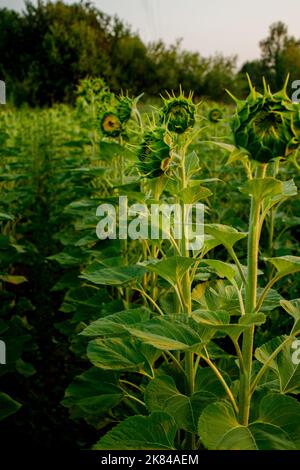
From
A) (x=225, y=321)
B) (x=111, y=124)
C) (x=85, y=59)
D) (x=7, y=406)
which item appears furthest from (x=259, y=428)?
(x=85, y=59)

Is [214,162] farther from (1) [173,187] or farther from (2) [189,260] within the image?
(2) [189,260]

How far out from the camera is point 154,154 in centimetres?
118

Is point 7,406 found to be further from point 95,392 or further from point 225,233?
point 225,233

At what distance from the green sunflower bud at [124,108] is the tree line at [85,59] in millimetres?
17825

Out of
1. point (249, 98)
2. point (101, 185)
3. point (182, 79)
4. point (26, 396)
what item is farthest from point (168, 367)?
point (182, 79)

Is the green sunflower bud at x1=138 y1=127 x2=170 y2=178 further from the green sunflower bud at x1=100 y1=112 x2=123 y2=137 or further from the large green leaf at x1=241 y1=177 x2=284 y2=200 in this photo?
the green sunflower bud at x1=100 y1=112 x2=123 y2=137

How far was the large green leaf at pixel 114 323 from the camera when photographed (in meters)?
1.13

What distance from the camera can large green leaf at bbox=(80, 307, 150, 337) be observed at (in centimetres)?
113

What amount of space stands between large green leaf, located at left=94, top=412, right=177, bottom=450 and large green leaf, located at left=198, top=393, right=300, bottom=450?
0.36ft

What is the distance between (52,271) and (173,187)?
2259 mm

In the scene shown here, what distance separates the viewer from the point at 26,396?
8.10ft

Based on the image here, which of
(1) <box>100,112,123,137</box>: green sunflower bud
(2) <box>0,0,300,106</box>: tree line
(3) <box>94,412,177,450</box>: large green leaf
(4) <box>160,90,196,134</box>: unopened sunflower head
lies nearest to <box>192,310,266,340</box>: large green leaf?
(3) <box>94,412,177,450</box>: large green leaf

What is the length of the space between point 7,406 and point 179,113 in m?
1.00

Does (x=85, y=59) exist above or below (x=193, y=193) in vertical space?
above
